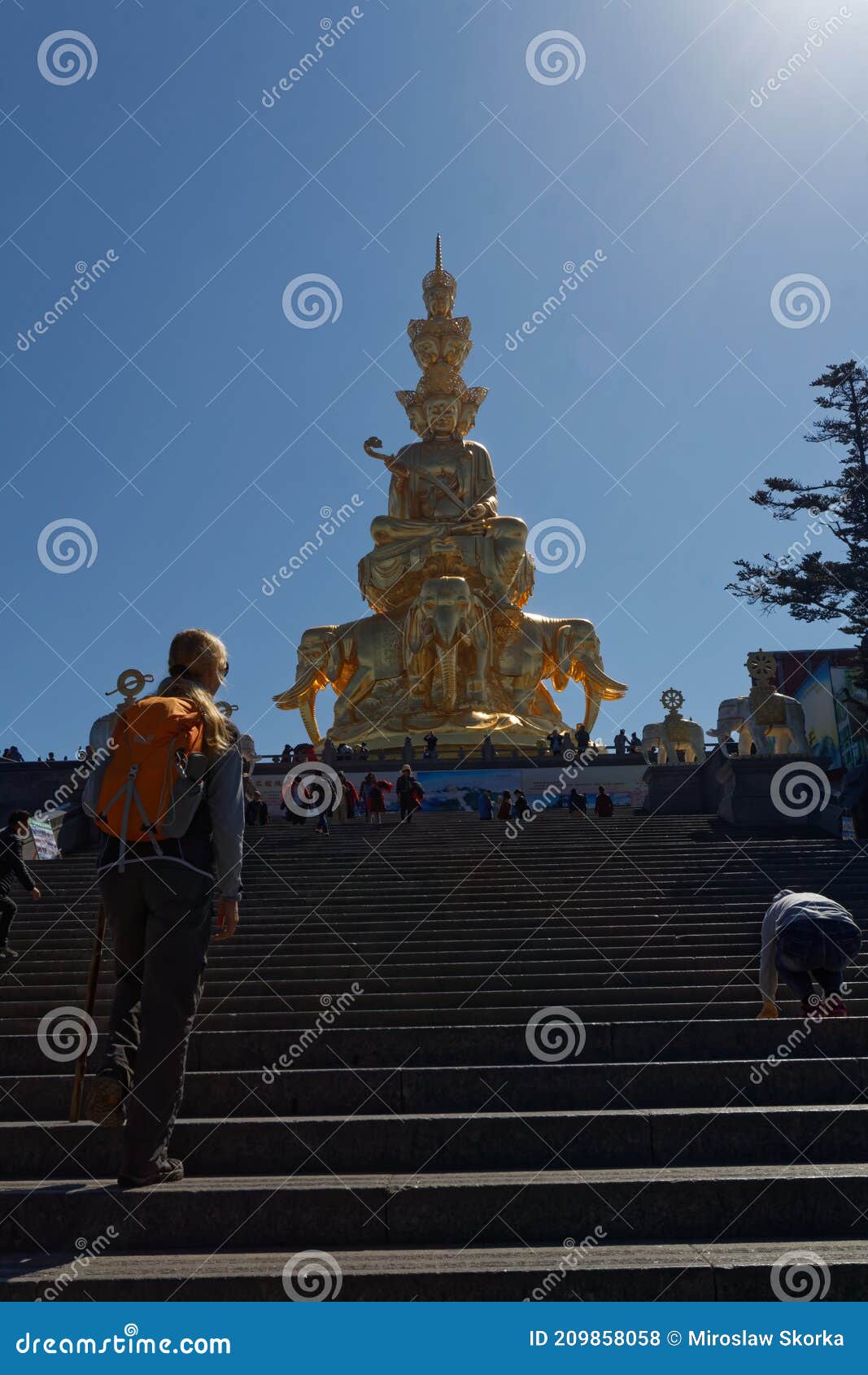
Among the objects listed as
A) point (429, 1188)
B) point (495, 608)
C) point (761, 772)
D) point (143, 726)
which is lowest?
point (429, 1188)

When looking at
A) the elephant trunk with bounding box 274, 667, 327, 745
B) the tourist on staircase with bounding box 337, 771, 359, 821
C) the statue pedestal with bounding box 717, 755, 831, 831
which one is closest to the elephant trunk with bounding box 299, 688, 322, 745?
the elephant trunk with bounding box 274, 667, 327, 745

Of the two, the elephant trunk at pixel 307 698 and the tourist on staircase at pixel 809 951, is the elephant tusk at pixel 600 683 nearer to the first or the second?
the elephant trunk at pixel 307 698

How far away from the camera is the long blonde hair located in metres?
3.58

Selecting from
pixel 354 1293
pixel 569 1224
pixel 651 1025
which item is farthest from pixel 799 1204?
pixel 651 1025

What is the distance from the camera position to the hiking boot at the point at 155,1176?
3.36m

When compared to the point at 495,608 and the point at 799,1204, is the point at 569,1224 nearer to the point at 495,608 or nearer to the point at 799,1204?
the point at 799,1204

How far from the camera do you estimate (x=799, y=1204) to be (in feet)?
11.0

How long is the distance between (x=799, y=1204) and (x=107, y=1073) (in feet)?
6.40

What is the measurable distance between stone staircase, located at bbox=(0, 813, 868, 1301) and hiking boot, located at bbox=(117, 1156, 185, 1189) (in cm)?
4

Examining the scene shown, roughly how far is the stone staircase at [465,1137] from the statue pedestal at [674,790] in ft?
27.9

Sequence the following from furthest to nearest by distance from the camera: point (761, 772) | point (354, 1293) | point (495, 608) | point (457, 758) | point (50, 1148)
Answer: point (495, 608)
point (457, 758)
point (761, 772)
point (50, 1148)
point (354, 1293)

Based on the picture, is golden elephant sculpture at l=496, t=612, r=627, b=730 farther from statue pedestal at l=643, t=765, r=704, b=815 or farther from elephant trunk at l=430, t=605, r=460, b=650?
statue pedestal at l=643, t=765, r=704, b=815

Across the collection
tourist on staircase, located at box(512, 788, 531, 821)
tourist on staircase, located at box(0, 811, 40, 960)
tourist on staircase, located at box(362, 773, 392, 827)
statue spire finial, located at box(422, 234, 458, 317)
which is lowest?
tourist on staircase, located at box(0, 811, 40, 960)

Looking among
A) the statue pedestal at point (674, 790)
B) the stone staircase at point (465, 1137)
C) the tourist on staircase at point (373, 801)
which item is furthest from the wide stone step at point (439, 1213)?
the statue pedestal at point (674, 790)
